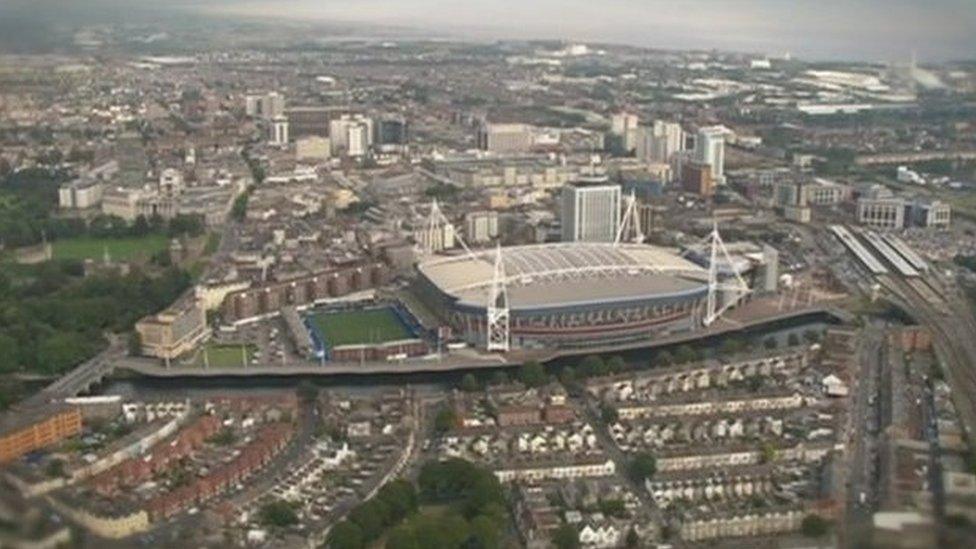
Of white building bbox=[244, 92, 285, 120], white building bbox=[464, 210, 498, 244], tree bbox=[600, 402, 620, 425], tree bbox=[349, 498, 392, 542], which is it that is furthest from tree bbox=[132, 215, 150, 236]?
tree bbox=[349, 498, 392, 542]

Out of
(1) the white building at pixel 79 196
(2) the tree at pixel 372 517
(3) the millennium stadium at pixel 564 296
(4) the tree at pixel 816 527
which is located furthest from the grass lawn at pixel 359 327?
(1) the white building at pixel 79 196

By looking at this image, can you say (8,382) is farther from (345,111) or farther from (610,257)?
(345,111)

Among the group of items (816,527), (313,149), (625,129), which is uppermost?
(816,527)

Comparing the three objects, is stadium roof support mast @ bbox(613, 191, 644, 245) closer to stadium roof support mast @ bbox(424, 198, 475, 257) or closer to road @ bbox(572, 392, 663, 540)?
stadium roof support mast @ bbox(424, 198, 475, 257)

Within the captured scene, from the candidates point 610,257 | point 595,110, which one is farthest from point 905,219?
point 595,110

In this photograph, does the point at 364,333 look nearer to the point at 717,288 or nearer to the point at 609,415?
the point at 609,415

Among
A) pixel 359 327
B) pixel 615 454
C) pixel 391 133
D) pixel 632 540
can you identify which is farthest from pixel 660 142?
pixel 632 540
